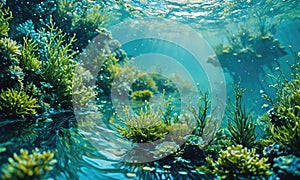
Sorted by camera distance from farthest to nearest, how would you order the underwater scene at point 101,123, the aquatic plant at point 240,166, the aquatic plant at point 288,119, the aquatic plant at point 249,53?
the aquatic plant at point 249,53 < the aquatic plant at point 288,119 < the underwater scene at point 101,123 < the aquatic plant at point 240,166

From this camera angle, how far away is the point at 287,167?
3.78 m

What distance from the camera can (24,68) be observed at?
22.1 ft

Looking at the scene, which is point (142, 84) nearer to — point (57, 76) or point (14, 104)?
point (57, 76)

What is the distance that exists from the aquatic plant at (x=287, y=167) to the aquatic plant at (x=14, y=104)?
5645 mm

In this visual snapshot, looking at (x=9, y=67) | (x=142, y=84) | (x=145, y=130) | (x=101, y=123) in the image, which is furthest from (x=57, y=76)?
(x=142, y=84)

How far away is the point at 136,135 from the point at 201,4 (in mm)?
16398

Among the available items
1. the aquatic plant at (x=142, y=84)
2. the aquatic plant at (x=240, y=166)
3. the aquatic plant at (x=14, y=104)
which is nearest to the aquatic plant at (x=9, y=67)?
the aquatic plant at (x=14, y=104)

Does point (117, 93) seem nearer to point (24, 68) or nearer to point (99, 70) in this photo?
point (99, 70)

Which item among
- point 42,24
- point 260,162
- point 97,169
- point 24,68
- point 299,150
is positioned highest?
point 42,24

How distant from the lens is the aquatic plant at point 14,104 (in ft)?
18.2

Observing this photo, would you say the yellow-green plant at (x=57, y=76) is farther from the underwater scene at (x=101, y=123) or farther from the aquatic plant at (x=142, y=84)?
the aquatic plant at (x=142, y=84)

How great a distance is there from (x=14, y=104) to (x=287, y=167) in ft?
19.5

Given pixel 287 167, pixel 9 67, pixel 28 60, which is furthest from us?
pixel 28 60

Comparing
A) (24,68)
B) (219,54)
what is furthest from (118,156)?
(219,54)
